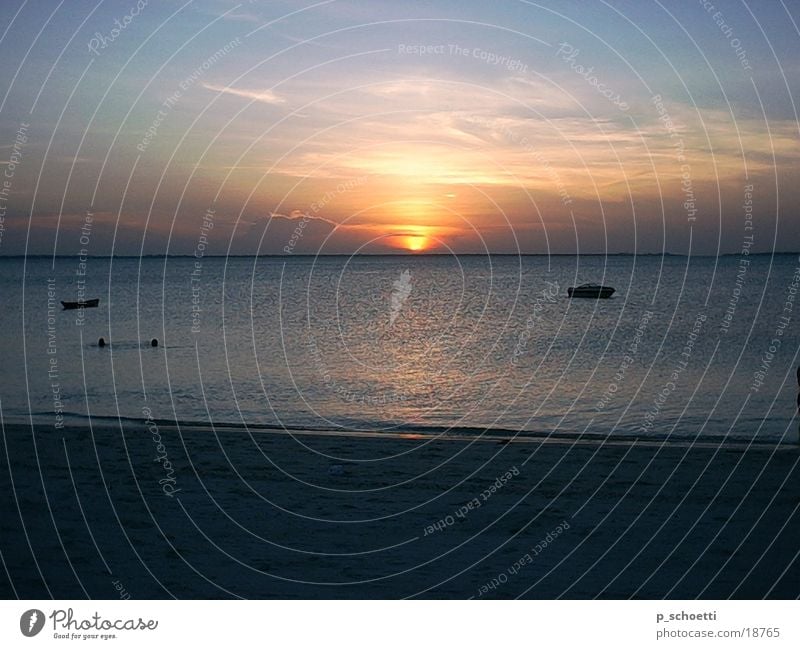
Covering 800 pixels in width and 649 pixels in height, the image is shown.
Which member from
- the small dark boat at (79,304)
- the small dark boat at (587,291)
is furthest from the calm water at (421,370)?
the small dark boat at (587,291)

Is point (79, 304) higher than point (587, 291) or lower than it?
lower

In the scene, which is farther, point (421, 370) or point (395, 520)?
point (421, 370)

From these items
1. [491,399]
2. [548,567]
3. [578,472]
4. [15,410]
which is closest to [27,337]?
[15,410]

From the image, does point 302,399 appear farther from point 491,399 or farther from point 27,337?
point 27,337

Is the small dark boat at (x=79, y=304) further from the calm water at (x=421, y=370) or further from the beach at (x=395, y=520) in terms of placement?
the beach at (x=395, y=520)

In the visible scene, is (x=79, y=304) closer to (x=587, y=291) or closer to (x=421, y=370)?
(x=421, y=370)

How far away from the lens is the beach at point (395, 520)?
29.3 feet

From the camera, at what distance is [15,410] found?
2384 cm

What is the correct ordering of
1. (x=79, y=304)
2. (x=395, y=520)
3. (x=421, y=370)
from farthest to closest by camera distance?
(x=79, y=304) → (x=421, y=370) → (x=395, y=520)

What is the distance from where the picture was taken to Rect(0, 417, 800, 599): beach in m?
8.94

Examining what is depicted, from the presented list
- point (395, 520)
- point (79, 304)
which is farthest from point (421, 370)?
point (79, 304)

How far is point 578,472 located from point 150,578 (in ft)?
24.5

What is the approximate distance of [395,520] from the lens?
11234 mm

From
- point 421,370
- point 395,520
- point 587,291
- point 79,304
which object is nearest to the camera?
point 395,520
